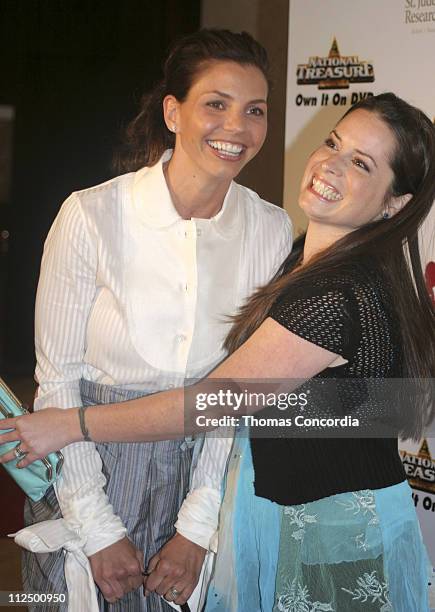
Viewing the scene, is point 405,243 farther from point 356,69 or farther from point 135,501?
point 356,69

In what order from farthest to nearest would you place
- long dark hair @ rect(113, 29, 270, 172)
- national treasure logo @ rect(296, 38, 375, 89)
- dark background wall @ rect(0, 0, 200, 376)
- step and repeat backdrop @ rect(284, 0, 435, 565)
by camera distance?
national treasure logo @ rect(296, 38, 375, 89), step and repeat backdrop @ rect(284, 0, 435, 565), dark background wall @ rect(0, 0, 200, 376), long dark hair @ rect(113, 29, 270, 172)

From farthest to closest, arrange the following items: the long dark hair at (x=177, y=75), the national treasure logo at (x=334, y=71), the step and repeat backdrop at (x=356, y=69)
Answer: the national treasure logo at (x=334, y=71)
the step and repeat backdrop at (x=356, y=69)
the long dark hair at (x=177, y=75)

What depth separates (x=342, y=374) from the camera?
49.4 inches

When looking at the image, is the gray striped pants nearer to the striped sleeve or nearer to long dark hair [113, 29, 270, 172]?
the striped sleeve

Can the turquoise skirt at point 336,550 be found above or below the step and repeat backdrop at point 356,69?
below

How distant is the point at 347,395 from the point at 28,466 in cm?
59

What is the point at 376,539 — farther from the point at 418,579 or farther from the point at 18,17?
the point at 18,17

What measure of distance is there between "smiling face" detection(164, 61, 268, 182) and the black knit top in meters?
0.33

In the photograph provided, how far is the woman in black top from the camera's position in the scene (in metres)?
1.24

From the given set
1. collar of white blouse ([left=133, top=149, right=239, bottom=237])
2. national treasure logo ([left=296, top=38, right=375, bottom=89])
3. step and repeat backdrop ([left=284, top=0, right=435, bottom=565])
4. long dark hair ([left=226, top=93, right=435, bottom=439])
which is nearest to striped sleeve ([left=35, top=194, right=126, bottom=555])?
collar of white blouse ([left=133, top=149, right=239, bottom=237])

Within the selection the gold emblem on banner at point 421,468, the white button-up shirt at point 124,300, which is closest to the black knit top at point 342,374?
the white button-up shirt at point 124,300

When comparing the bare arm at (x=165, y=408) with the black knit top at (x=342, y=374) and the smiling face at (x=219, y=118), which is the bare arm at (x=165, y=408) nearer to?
the black knit top at (x=342, y=374)

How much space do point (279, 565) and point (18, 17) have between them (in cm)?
128

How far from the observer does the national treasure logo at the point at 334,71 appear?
2.00 meters
